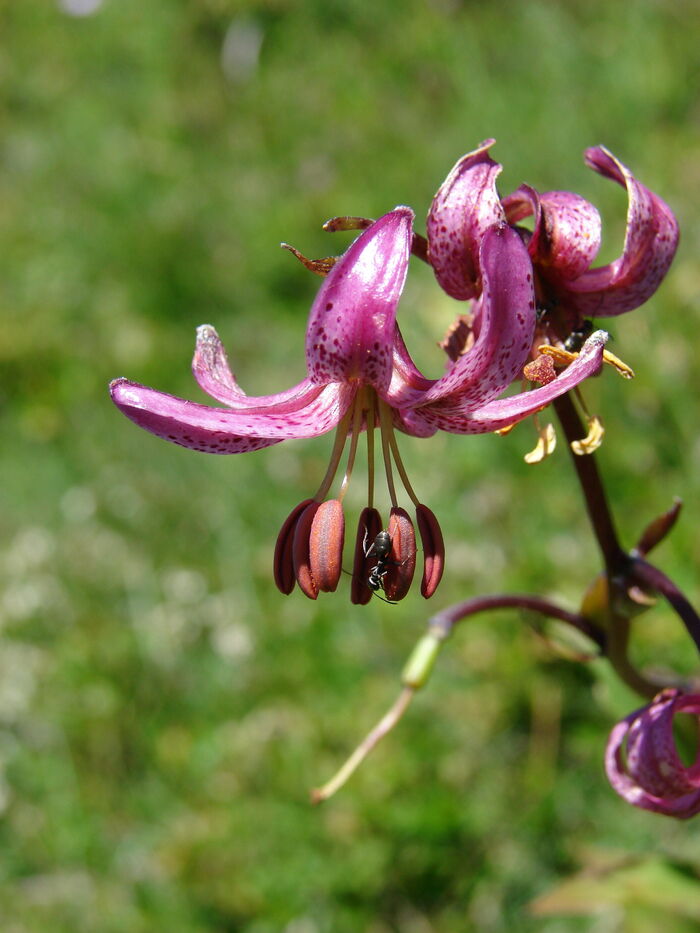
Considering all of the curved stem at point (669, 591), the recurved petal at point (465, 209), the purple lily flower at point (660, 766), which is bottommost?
the purple lily flower at point (660, 766)

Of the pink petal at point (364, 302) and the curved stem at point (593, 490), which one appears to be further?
the curved stem at point (593, 490)

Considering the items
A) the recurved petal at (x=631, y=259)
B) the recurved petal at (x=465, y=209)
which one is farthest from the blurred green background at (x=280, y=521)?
the recurved petal at (x=465, y=209)

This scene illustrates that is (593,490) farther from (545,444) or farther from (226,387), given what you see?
(226,387)

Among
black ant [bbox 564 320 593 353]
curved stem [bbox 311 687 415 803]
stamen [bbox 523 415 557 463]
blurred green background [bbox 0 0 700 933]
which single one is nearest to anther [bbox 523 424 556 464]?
stamen [bbox 523 415 557 463]

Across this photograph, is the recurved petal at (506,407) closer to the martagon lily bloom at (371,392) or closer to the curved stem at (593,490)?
the martagon lily bloom at (371,392)

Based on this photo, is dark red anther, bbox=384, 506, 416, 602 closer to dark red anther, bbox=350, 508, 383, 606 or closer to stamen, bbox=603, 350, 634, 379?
dark red anther, bbox=350, 508, 383, 606

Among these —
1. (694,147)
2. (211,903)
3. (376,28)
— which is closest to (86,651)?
(211,903)

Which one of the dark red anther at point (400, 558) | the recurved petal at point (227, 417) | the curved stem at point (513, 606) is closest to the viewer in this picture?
the recurved petal at point (227, 417)
